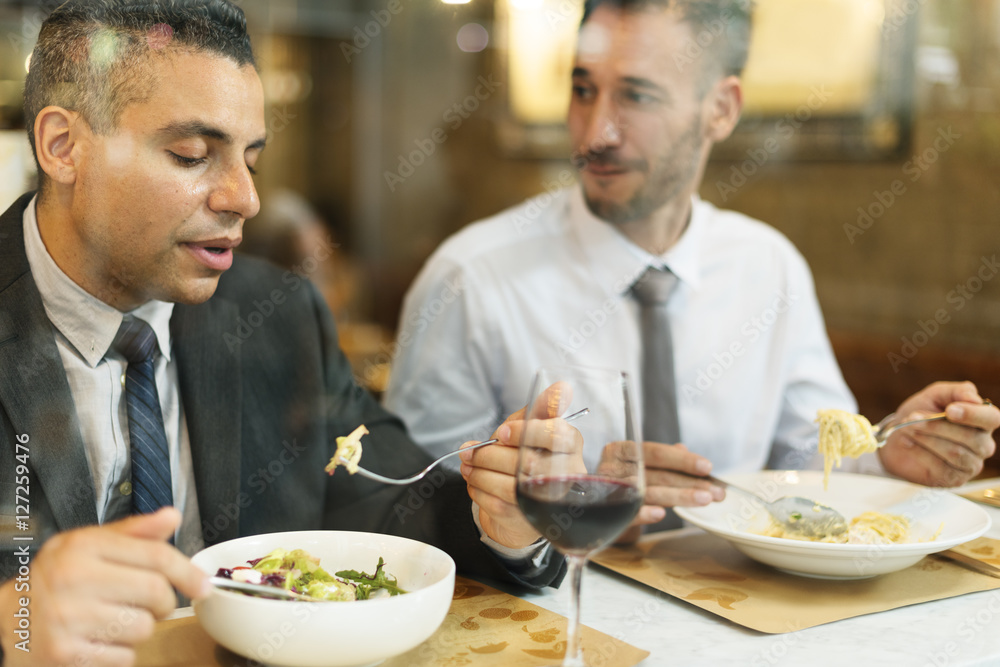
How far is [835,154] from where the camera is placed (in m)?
3.11

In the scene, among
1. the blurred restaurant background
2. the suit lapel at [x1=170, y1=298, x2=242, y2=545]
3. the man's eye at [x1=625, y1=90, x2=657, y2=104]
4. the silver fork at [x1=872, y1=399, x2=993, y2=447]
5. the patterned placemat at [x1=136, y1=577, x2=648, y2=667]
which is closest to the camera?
the patterned placemat at [x1=136, y1=577, x2=648, y2=667]

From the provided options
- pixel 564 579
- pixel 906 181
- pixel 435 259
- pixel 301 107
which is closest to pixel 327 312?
pixel 435 259

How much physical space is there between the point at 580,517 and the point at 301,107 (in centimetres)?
576

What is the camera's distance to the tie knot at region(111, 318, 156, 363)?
124 centimetres

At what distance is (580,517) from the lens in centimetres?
84

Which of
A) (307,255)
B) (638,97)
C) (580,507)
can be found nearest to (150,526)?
(580,507)

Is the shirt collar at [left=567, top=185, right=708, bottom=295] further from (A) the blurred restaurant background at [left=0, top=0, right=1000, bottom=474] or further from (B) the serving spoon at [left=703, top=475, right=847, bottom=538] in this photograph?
(B) the serving spoon at [left=703, top=475, right=847, bottom=538]

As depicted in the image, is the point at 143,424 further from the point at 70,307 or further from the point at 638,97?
the point at 638,97

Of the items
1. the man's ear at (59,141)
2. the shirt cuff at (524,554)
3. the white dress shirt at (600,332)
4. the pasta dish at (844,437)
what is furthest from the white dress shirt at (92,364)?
the pasta dish at (844,437)

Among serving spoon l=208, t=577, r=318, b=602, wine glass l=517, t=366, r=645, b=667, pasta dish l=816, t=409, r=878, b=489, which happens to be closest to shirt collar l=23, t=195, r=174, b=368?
serving spoon l=208, t=577, r=318, b=602

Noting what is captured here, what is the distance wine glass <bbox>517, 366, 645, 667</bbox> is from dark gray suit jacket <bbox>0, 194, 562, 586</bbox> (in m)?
0.29

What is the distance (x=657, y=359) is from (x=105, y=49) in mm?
1152

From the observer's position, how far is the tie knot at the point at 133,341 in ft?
4.06

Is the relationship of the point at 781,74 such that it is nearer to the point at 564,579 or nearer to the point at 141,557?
the point at 564,579
